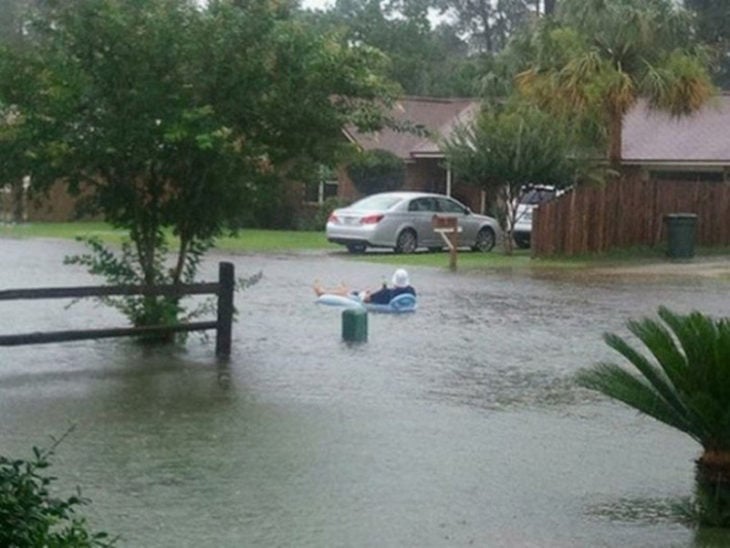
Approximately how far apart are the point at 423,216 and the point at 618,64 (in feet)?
20.5

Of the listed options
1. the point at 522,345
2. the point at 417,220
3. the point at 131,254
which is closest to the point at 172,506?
the point at 131,254

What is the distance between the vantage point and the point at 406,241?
3791 centimetres

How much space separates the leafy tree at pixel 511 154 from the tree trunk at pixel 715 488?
83.5 feet

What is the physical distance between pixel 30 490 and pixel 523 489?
5222 mm

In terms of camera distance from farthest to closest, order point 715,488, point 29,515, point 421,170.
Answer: point 421,170
point 715,488
point 29,515

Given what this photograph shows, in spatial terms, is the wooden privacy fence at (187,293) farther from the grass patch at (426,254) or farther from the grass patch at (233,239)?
the grass patch at (233,239)

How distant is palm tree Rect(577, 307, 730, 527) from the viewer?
1014 centimetres

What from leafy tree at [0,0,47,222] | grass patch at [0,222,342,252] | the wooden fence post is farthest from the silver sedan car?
leafy tree at [0,0,47,222]

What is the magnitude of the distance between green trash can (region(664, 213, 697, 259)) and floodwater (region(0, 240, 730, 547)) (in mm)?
15557

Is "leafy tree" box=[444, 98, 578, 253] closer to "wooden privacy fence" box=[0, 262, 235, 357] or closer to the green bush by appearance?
"wooden privacy fence" box=[0, 262, 235, 357]

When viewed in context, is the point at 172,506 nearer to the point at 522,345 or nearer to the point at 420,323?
the point at 522,345

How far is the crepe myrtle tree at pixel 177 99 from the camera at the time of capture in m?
16.8

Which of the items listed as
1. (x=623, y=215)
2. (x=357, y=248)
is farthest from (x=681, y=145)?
(x=357, y=248)

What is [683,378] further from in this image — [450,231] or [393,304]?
[450,231]
